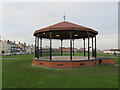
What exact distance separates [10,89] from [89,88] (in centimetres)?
480

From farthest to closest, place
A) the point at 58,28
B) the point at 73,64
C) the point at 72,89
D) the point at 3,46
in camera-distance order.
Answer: the point at 3,46 < the point at 58,28 < the point at 73,64 < the point at 72,89

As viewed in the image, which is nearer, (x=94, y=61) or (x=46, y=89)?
(x=46, y=89)

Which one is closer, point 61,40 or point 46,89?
point 46,89

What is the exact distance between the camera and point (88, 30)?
14.6 meters

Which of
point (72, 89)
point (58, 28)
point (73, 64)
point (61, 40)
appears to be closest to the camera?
point (72, 89)

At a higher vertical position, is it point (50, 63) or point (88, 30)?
point (88, 30)

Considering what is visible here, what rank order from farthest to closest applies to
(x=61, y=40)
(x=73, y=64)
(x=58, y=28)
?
(x=61, y=40) → (x=58, y=28) → (x=73, y=64)

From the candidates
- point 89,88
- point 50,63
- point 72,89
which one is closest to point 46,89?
point 72,89

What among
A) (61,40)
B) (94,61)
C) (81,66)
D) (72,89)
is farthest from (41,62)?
(61,40)

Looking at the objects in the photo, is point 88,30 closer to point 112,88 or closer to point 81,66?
point 81,66

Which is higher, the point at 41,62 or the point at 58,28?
the point at 58,28

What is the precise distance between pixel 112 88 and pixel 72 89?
2.51 metres

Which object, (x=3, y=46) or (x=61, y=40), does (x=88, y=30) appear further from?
(x=3, y=46)

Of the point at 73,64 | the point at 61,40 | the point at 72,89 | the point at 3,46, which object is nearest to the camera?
the point at 72,89
